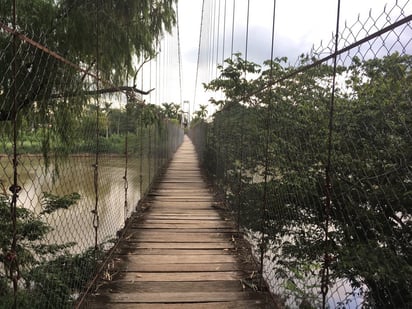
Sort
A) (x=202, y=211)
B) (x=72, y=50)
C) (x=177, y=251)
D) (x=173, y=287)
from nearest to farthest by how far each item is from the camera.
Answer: (x=173, y=287) < (x=177, y=251) < (x=72, y=50) < (x=202, y=211)

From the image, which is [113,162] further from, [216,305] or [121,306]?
[216,305]

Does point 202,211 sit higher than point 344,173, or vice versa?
point 344,173

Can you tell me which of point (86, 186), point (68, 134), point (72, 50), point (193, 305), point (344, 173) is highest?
point (72, 50)

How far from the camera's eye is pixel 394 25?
0.72m

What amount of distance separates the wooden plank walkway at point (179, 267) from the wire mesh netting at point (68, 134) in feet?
0.55

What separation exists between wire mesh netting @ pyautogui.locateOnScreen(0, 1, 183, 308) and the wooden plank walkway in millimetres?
168

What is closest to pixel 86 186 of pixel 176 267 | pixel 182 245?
pixel 176 267

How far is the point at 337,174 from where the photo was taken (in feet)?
5.62

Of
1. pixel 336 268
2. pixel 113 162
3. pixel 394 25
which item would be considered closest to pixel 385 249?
pixel 336 268

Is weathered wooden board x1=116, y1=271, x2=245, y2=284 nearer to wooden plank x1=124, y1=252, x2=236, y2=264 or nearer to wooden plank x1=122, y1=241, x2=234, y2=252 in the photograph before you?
wooden plank x1=124, y1=252, x2=236, y2=264

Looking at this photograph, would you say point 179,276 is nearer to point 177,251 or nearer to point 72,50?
point 177,251

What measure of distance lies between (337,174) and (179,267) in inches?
39.6

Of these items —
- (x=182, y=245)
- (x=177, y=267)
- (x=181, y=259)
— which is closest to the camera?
(x=177, y=267)

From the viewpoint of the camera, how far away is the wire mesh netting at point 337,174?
1.09m
